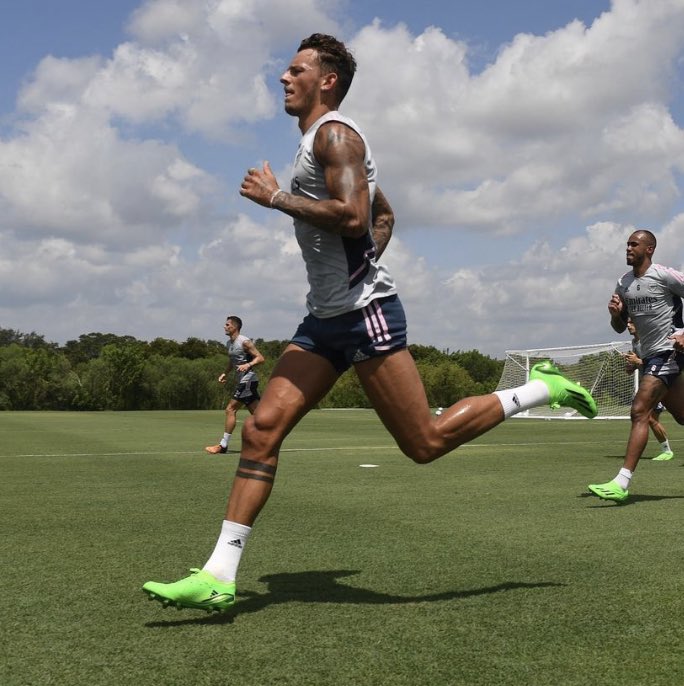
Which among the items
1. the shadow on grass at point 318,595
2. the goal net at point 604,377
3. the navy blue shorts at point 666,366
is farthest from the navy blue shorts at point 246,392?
the goal net at point 604,377

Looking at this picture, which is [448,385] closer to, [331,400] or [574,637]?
[331,400]

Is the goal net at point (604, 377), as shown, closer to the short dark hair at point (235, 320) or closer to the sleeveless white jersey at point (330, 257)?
the short dark hair at point (235, 320)

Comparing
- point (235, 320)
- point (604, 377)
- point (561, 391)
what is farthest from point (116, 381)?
point (561, 391)

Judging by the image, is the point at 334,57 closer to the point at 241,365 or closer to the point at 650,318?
the point at 650,318

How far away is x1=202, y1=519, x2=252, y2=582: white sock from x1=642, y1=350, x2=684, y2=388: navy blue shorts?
5175 millimetres

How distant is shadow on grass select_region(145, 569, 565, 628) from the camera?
3.87 m

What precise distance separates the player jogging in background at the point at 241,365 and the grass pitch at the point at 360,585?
18.6 feet

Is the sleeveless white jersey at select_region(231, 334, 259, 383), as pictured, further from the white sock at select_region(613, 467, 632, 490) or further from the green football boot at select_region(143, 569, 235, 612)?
the green football boot at select_region(143, 569, 235, 612)

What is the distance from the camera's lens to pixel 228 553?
3.96m

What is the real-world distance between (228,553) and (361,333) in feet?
3.73

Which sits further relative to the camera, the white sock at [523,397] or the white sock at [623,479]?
the white sock at [623,479]

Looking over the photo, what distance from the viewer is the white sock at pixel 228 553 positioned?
3.90m

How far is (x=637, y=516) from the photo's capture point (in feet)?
21.3

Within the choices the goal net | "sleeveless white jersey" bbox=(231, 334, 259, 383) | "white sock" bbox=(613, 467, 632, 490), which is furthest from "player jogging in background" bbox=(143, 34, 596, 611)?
the goal net
